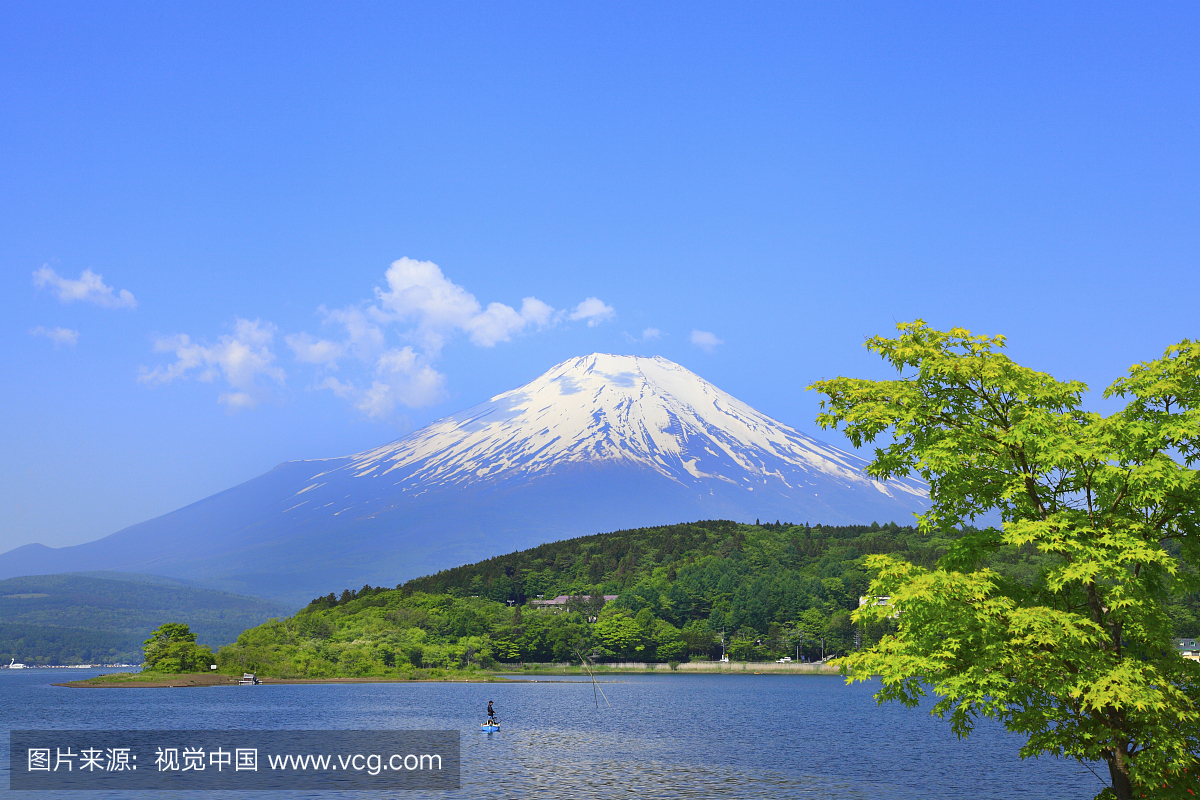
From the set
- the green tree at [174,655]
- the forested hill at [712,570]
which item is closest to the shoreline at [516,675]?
the green tree at [174,655]

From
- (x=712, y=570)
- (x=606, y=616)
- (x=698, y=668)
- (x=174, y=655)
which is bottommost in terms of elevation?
(x=698, y=668)

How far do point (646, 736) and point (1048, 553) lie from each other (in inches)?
1325

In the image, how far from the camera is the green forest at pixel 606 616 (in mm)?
120188

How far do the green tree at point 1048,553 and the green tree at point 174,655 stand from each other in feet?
332

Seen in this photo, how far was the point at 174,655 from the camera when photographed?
104 metres

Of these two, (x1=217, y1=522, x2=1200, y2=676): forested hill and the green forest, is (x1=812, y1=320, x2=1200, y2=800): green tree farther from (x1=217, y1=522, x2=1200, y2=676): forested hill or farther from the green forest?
the green forest

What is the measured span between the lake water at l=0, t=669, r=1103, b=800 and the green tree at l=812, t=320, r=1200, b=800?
13.8m

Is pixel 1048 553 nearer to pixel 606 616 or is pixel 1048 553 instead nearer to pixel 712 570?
pixel 606 616

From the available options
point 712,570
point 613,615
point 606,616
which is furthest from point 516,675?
point 712,570

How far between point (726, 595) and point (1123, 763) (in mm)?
138836

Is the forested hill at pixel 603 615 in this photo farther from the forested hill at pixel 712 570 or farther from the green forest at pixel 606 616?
the forested hill at pixel 712 570

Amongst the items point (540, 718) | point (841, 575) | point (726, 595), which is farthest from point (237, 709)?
point (841, 575)

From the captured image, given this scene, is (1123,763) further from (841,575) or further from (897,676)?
(841,575)

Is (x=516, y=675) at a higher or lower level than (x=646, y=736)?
lower
